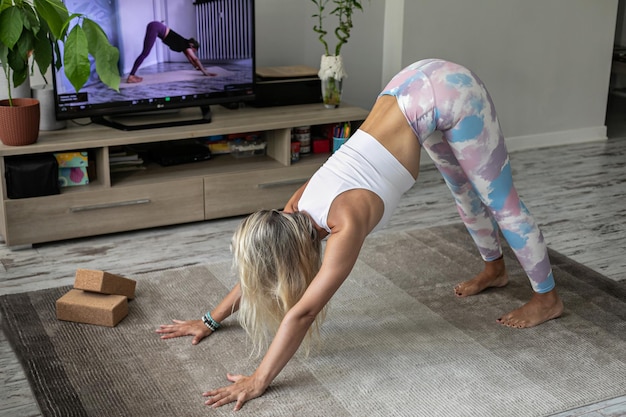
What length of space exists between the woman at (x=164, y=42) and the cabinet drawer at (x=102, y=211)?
0.52 metres

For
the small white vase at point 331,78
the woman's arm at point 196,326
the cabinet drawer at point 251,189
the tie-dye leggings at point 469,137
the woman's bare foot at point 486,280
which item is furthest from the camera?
the small white vase at point 331,78

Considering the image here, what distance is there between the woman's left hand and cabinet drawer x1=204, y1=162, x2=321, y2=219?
153 cm

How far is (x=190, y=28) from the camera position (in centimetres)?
364

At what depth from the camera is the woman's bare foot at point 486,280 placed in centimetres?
303

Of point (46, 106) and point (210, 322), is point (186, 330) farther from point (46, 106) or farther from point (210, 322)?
point (46, 106)

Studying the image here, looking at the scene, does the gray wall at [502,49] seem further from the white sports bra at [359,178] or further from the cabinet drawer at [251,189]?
the white sports bra at [359,178]

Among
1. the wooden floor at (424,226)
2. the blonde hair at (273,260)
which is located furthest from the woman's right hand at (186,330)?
the wooden floor at (424,226)

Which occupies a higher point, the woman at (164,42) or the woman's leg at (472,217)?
the woman at (164,42)

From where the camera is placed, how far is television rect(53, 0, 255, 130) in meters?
3.48

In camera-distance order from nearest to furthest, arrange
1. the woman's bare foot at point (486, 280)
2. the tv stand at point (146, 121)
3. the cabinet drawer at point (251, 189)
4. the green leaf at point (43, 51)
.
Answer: the green leaf at point (43, 51) < the woman's bare foot at point (486, 280) < the tv stand at point (146, 121) < the cabinet drawer at point (251, 189)

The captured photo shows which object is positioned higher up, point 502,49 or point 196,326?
point 502,49

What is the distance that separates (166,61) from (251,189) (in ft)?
2.32

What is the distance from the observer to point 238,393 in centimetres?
228

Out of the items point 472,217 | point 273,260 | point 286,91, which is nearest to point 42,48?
point 273,260
